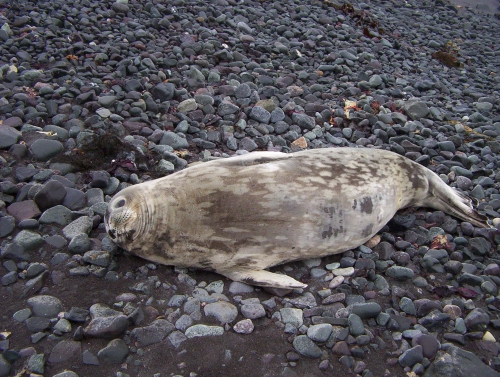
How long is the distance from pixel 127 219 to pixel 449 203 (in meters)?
3.08

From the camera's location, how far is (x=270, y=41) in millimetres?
7797

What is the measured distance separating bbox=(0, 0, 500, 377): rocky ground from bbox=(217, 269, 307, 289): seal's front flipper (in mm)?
83

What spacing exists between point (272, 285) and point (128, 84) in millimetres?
3495

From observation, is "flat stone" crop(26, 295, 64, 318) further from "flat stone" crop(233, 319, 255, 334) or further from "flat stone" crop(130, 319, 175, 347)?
"flat stone" crop(233, 319, 255, 334)

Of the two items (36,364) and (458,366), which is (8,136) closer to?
(36,364)

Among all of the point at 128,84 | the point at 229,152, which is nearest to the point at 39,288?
the point at 229,152

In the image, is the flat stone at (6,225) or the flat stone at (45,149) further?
the flat stone at (45,149)

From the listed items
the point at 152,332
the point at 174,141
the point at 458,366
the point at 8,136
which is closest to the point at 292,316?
the point at 152,332

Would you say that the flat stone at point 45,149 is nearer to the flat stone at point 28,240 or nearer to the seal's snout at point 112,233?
the flat stone at point 28,240

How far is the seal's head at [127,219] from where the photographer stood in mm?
3457

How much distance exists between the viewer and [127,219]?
345 cm

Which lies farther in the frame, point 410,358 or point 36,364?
point 410,358

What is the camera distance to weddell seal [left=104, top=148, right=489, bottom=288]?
11.7 ft

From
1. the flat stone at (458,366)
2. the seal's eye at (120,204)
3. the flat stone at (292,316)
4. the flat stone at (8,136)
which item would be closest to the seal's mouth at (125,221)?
the seal's eye at (120,204)
